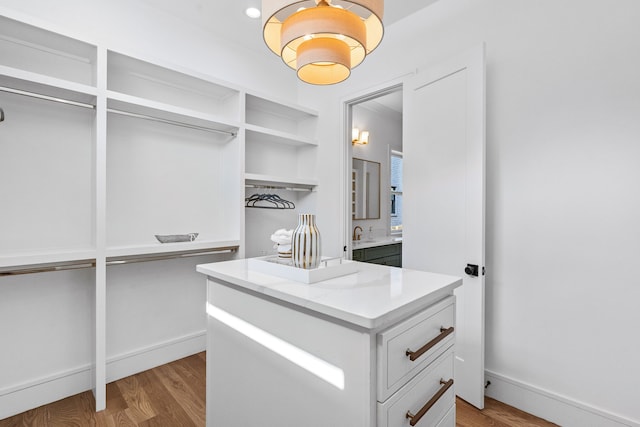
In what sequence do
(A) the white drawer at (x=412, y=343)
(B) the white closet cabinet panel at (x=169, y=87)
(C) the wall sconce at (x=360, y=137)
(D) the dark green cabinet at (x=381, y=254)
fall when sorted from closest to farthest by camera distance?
(A) the white drawer at (x=412, y=343) < (B) the white closet cabinet panel at (x=169, y=87) < (D) the dark green cabinet at (x=381, y=254) < (C) the wall sconce at (x=360, y=137)

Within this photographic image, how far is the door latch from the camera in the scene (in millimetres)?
1931

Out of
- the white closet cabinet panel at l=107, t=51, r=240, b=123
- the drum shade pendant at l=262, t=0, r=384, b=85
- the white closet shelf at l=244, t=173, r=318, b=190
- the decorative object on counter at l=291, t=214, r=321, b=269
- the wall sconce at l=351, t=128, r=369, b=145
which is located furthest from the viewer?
the wall sconce at l=351, t=128, r=369, b=145

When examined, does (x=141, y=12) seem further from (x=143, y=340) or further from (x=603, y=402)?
(x=603, y=402)

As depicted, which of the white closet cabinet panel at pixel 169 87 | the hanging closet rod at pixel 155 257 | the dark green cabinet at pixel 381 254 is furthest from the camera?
the dark green cabinet at pixel 381 254

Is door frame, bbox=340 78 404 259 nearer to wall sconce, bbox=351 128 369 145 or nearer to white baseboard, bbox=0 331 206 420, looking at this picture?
wall sconce, bbox=351 128 369 145

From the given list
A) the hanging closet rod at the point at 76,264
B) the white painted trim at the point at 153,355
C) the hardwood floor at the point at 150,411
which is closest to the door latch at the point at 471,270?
the hardwood floor at the point at 150,411

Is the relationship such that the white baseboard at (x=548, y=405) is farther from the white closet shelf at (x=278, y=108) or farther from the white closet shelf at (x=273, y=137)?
the white closet shelf at (x=278, y=108)

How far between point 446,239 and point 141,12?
9.23ft

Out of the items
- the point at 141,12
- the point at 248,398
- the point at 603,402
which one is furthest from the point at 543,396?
the point at 141,12

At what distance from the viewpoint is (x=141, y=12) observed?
2381mm

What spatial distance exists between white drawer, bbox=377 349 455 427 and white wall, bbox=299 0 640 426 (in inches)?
42.4

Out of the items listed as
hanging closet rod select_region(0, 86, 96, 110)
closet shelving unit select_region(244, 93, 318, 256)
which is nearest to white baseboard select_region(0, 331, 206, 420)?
closet shelving unit select_region(244, 93, 318, 256)

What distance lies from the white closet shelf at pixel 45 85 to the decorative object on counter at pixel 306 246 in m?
1.66

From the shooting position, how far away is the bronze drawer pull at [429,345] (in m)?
0.98
